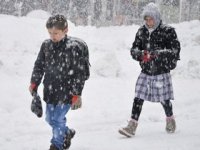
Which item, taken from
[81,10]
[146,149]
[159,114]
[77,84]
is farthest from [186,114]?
[81,10]

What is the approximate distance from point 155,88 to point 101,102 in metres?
3.25

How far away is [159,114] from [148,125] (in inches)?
42.8

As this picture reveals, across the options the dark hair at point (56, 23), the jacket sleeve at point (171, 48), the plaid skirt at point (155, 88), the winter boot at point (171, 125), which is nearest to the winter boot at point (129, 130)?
the plaid skirt at point (155, 88)

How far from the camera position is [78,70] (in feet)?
18.8

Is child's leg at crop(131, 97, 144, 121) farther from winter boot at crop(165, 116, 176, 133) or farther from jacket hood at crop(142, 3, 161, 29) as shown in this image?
jacket hood at crop(142, 3, 161, 29)

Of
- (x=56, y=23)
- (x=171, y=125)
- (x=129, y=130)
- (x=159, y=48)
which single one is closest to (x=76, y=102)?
(x=56, y=23)

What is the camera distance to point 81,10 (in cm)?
3031

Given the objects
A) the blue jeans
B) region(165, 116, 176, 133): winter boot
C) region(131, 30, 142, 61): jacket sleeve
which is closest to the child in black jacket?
the blue jeans

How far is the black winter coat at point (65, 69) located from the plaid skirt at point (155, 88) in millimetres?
1439

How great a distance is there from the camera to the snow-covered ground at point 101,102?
6.69 metres

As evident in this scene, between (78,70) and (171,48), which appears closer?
(78,70)

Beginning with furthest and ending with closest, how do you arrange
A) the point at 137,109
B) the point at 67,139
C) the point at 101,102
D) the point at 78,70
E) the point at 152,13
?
the point at 101,102
the point at 137,109
the point at 152,13
the point at 67,139
the point at 78,70

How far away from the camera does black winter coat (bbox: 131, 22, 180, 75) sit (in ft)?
22.5

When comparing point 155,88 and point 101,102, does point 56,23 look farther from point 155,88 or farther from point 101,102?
point 101,102
